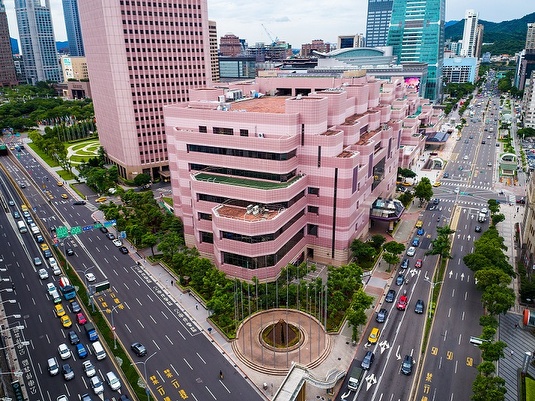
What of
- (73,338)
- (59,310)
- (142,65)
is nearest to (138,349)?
(73,338)

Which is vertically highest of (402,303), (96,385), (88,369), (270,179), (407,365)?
(270,179)

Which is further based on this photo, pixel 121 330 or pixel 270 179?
pixel 270 179

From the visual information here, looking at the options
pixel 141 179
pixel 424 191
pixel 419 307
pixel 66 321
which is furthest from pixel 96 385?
pixel 424 191

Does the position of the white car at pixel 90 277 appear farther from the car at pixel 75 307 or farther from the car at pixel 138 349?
the car at pixel 138 349

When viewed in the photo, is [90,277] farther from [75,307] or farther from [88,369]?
[88,369]

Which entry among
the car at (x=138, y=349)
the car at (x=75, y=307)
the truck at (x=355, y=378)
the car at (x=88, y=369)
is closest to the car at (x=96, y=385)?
the car at (x=88, y=369)

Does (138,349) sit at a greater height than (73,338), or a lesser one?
lesser

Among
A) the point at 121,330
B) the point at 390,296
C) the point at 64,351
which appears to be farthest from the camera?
the point at 390,296

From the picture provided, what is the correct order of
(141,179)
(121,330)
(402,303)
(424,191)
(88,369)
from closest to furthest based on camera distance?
(88,369)
(121,330)
(402,303)
(424,191)
(141,179)
